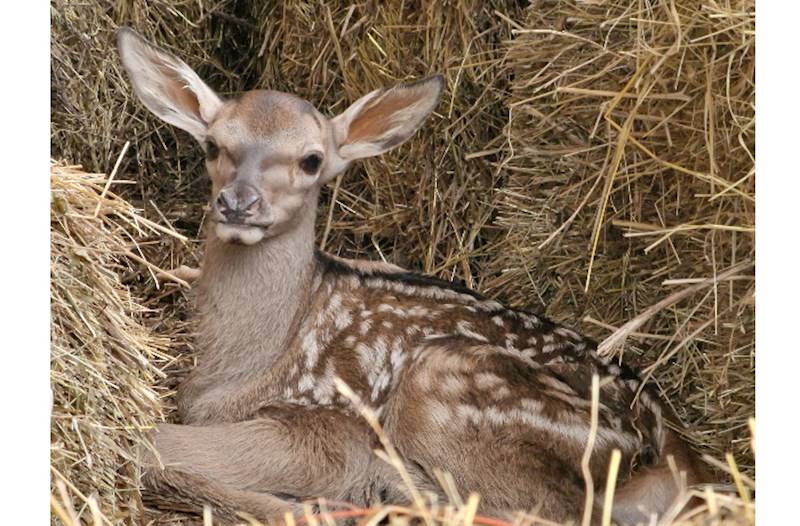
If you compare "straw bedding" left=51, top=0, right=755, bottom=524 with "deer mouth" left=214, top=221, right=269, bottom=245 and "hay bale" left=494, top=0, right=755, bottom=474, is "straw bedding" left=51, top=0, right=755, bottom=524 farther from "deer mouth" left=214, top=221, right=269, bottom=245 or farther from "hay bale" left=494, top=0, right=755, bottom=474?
"deer mouth" left=214, top=221, right=269, bottom=245

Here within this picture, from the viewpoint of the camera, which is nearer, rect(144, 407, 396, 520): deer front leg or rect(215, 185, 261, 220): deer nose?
rect(215, 185, 261, 220): deer nose

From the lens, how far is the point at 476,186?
19.0 feet

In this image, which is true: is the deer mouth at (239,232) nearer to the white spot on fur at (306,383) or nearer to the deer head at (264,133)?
the deer head at (264,133)

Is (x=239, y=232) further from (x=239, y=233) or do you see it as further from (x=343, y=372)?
(x=343, y=372)

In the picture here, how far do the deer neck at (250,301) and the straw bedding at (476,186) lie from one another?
0.13 meters

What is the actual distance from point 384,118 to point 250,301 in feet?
2.56

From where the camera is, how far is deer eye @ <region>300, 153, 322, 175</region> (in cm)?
492

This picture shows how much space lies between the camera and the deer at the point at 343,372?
4.69 metres
